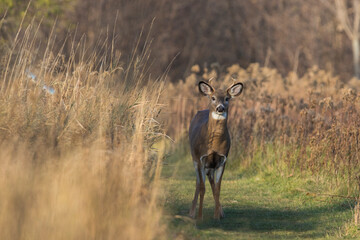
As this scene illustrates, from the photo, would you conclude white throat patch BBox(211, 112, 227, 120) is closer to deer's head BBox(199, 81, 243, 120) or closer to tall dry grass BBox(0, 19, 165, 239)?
deer's head BBox(199, 81, 243, 120)

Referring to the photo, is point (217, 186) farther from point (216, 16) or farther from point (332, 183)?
point (216, 16)

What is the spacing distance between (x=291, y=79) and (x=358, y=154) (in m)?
8.04

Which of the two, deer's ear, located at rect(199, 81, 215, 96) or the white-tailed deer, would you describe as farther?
deer's ear, located at rect(199, 81, 215, 96)

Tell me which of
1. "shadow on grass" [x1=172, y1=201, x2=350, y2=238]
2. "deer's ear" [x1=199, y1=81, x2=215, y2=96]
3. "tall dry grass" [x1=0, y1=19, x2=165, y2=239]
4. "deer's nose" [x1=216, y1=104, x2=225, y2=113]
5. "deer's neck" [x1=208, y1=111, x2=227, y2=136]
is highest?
"deer's ear" [x1=199, y1=81, x2=215, y2=96]

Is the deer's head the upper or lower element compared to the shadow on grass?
upper

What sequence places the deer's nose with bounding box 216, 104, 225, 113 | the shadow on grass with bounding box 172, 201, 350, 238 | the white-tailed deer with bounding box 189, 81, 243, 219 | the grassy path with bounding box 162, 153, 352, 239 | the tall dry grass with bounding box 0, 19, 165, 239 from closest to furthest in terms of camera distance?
1. the tall dry grass with bounding box 0, 19, 165, 239
2. the grassy path with bounding box 162, 153, 352, 239
3. the shadow on grass with bounding box 172, 201, 350, 238
4. the deer's nose with bounding box 216, 104, 225, 113
5. the white-tailed deer with bounding box 189, 81, 243, 219

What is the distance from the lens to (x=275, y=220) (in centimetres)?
1010

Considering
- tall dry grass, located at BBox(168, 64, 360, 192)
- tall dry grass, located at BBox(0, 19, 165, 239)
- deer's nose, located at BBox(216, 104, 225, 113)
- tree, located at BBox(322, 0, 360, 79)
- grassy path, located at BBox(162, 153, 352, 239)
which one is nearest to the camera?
tall dry grass, located at BBox(0, 19, 165, 239)

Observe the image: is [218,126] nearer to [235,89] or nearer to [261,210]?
[235,89]

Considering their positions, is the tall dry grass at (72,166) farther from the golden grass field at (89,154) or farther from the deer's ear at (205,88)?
the deer's ear at (205,88)

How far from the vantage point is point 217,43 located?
4097 cm

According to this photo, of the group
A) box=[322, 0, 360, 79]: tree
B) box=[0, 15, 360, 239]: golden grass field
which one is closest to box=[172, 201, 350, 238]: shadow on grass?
box=[0, 15, 360, 239]: golden grass field

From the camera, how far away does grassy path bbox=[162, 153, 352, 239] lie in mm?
9008

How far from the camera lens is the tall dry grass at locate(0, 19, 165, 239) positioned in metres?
6.36
